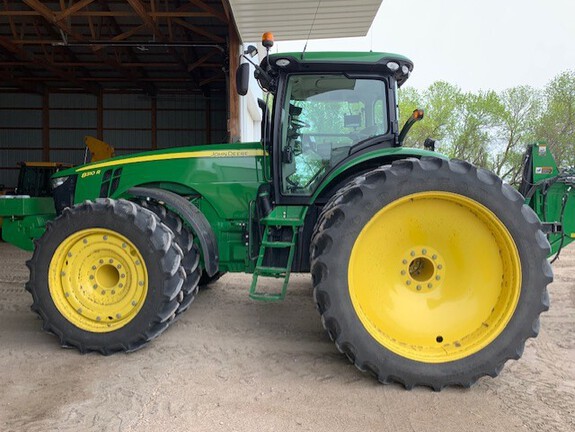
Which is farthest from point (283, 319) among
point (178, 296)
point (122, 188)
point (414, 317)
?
point (122, 188)

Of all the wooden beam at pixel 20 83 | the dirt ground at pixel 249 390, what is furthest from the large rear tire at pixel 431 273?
the wooden beam at pixel 20 83

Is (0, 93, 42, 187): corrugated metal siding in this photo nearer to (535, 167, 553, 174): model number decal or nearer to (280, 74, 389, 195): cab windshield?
(280, 74, 389, 195): cab windshield

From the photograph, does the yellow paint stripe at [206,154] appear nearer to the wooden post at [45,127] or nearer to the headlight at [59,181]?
the headlight at [59,181]

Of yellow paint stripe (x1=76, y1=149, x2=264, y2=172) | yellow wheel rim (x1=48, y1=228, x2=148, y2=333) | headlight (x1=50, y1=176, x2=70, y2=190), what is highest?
yellow paint stripe (x1=76, y1=149, x2=264, y2=172)

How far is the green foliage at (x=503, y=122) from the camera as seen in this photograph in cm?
2809

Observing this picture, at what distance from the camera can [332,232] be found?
9.94ft

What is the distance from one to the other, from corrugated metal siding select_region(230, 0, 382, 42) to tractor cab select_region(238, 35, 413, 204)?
5.57 meters

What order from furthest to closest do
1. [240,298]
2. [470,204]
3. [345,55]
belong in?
[240,298]
[345,55]
[470,204]

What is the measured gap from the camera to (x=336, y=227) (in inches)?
119

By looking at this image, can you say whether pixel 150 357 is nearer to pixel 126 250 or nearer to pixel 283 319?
pixel 126 250

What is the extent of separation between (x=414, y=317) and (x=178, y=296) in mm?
1795

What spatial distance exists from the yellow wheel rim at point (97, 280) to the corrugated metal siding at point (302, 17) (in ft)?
21.9

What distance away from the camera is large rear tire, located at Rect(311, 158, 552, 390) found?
9.76ft

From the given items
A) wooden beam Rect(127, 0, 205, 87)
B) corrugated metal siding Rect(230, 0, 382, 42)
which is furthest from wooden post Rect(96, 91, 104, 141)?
corrugated metal siding Rect(230, 0, 382, 42)
